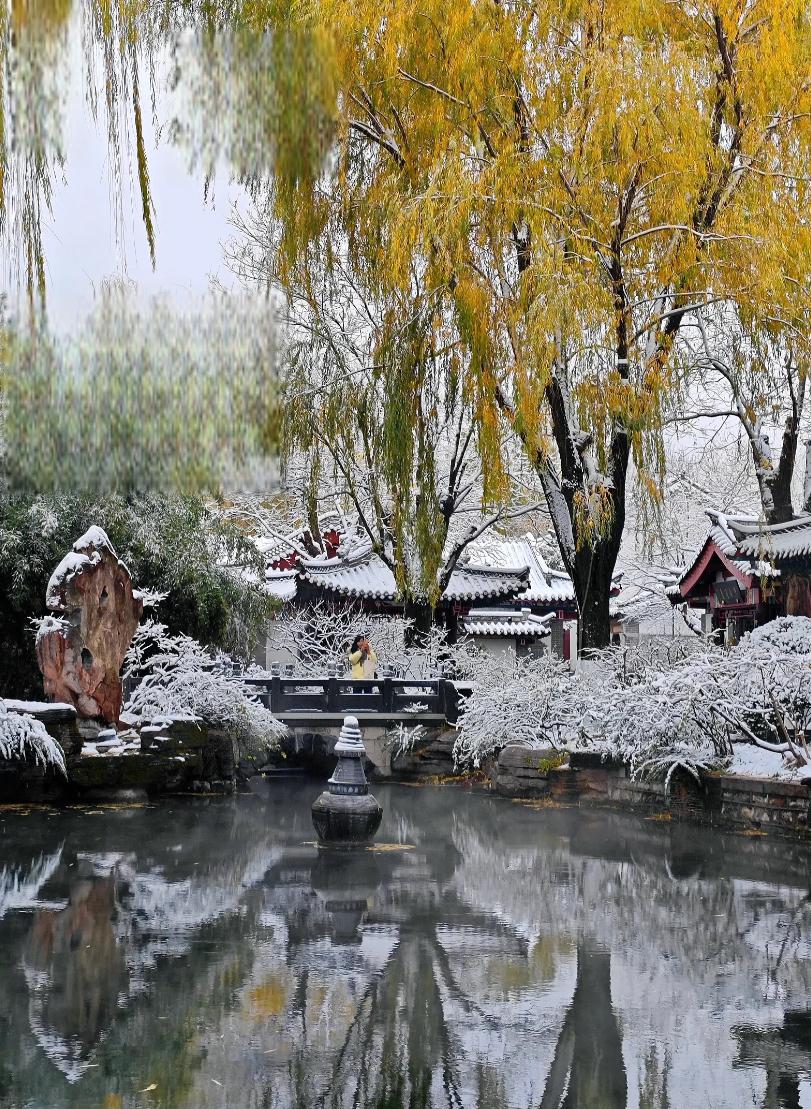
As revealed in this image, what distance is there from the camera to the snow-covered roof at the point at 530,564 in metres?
32.5

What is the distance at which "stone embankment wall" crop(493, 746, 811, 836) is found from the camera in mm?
11039

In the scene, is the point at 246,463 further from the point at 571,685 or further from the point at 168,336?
the point at 571,685

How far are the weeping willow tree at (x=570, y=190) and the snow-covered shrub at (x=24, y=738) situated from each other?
4808 mm

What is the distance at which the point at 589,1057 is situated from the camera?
15.5 ft

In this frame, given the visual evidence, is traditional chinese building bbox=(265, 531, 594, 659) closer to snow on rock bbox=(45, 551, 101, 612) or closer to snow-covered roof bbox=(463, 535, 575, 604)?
snow-covered roof bbox=(463, 535, 575, 604)

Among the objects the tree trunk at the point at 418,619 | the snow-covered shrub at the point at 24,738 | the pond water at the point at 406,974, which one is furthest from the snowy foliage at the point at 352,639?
the pond water at the point at 406,974

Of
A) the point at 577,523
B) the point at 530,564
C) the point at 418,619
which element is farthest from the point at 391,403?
the point at 530,564

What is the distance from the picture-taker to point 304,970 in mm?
6031

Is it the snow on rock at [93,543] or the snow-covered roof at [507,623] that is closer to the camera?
the snow on rock at [93,543]

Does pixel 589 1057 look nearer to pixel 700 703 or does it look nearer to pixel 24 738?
pixel 700 703

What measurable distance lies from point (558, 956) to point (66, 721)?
333 inches

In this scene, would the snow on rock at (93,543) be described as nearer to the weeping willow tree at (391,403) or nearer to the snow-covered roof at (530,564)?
the weeping willow tree at (391,403)

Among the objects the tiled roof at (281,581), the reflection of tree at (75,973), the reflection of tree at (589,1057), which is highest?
the tiled roof at (281,581)

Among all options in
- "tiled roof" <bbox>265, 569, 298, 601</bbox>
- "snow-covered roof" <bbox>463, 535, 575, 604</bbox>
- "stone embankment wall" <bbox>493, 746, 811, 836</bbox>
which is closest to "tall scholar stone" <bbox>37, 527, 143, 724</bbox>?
"stone embankment wall" <bbox>493, 746, 811, 836</bbox>
